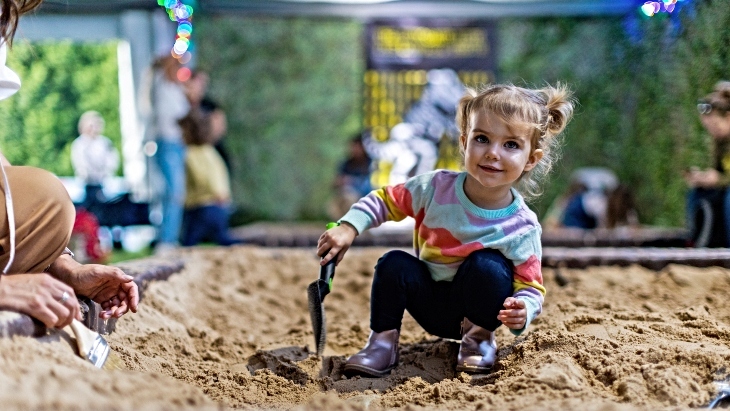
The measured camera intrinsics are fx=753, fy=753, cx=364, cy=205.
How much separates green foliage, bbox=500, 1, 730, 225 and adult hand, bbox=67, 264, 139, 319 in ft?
4.81

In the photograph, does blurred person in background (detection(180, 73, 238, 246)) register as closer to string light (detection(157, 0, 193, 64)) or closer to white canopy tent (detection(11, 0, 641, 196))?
white canopy tent (detection(11, 0, 641, 196))

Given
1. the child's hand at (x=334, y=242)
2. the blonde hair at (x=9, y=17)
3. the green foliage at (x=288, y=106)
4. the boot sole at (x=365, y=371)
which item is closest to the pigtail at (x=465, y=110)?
the child's hand at (x=334, y=242)

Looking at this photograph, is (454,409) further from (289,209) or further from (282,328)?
(289,209)

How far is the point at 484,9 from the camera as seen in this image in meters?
7.77

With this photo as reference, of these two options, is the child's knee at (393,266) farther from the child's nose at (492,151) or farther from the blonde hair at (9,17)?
the blonde hair at (9,17)

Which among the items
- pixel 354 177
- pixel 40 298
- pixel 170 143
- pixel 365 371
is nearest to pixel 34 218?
pixel 40 298

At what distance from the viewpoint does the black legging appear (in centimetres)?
211

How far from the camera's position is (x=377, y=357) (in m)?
2.13

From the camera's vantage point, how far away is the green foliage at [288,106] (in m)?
8.67

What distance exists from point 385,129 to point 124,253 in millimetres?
3369

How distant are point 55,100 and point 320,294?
4824 millimetres

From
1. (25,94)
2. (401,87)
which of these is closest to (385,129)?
(401,87)

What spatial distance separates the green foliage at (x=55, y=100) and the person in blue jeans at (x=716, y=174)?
3.81 m

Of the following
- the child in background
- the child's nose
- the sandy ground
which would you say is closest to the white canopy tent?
the sandy ground
